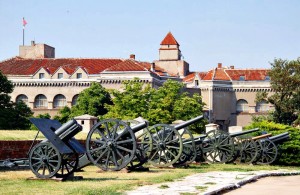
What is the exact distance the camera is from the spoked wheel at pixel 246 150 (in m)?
24.9

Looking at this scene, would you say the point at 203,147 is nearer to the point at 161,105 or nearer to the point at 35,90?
the point at 161,105

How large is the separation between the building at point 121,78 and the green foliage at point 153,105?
6.93 m

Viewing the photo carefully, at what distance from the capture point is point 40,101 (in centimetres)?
6712

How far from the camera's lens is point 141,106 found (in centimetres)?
5094

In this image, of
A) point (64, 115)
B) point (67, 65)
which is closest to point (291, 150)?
point (64, 115)

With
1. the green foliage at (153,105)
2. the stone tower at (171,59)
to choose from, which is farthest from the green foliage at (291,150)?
the stone tower at (171,59)

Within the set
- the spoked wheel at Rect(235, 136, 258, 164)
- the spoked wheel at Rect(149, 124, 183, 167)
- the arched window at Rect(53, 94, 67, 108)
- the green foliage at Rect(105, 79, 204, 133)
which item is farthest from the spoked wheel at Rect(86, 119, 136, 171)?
the arched window at Rect(53, 94, 67, 108)

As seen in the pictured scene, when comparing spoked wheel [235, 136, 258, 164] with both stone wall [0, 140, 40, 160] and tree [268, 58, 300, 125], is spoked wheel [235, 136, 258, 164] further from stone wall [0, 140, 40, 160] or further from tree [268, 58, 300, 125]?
tree [268, 58, 300, 125]

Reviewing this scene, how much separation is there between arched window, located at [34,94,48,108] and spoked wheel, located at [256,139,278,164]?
4402cm

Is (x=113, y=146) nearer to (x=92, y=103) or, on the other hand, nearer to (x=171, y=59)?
(x=92, y=103)

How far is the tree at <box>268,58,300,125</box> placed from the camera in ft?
188

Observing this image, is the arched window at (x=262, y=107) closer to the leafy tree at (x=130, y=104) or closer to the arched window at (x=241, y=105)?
the arched window at (x=241, y=105)

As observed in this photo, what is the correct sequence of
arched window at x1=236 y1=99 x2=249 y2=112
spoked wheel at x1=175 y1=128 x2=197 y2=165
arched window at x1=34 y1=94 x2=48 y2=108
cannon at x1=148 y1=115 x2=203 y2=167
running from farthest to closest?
arched window at x1=236 y1=99 x2=249 y2=112, arched window at x1=34 y1=94 x2=48 y2=108, spoked wheel at x1=175 y1=128 x2=197 y2=165, cannon at x1=148 y1=115 x2=203 y2=167

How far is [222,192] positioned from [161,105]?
39145 millimetres
